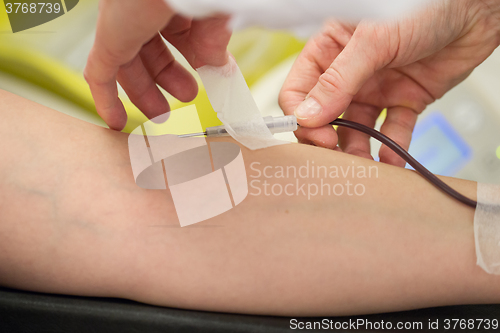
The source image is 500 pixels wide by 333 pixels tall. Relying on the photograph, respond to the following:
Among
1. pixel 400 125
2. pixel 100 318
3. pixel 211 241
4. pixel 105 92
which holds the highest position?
pixel 400 125

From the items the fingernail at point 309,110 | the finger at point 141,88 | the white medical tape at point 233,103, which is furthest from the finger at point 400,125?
the finger at point 141,88

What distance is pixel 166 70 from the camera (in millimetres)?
917

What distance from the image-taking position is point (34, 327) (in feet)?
1.93

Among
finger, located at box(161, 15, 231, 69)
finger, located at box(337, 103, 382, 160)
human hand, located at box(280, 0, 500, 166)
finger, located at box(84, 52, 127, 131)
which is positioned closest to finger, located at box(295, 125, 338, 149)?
human hand, located at box(280, 0, 500, 166)

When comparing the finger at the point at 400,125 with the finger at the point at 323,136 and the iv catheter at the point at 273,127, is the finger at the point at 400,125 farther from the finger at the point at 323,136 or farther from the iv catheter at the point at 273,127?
the iv catheter at the point at 273,127

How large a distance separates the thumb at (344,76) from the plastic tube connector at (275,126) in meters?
0.05

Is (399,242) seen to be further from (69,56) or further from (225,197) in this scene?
(69,56)

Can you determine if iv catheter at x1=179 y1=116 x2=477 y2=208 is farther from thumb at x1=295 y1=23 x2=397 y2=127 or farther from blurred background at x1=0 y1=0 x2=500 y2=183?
blurred background at x1=0 y1=0 x2=500 y2=183

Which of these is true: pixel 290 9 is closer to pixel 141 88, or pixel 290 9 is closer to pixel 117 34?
pixel 117 34

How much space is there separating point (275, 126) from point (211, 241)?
0.30 meters

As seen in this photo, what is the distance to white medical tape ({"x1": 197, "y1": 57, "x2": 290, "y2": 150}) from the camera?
2.42ft

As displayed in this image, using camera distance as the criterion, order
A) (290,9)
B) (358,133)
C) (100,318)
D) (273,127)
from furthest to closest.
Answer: (358,133), (273,127), (100,318), (290,9)

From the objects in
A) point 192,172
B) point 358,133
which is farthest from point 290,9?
point 358,133

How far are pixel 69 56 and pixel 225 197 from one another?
2.81 ft
